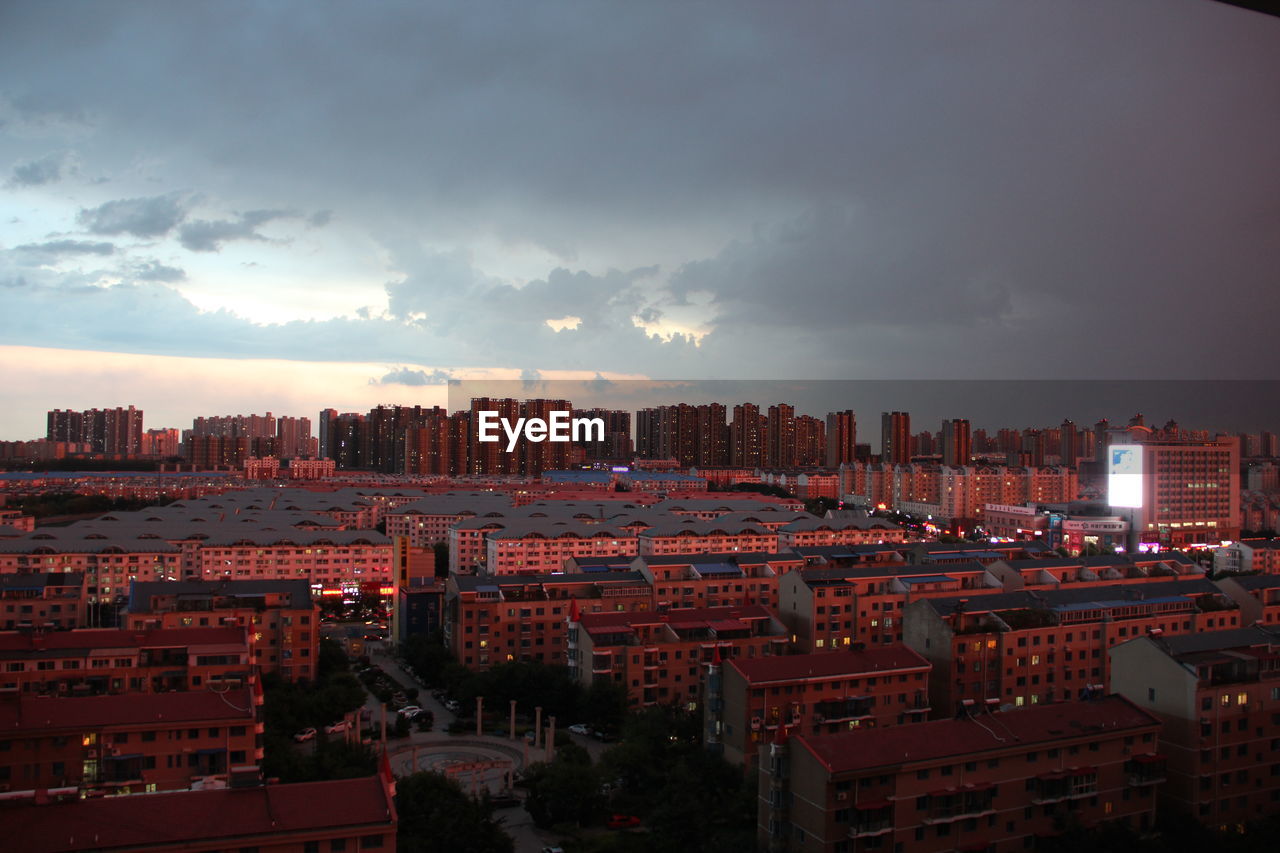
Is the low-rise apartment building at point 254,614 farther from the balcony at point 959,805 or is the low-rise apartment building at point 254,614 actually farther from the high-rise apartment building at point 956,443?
the high-rise apartment building at point 956,443

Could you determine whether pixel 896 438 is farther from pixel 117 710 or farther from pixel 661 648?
pixel 117 710

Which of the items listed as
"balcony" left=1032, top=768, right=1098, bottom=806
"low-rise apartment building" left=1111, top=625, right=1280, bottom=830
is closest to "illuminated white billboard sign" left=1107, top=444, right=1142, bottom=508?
"low-rise apartment building" left=1111, top=625, right=1280, bottom=830

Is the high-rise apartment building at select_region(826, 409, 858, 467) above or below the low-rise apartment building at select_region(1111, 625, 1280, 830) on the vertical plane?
above

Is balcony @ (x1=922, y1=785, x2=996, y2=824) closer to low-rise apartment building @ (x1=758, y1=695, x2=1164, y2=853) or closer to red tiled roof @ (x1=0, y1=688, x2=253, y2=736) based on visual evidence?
low-rise apartment building @ (x1=758, y1=695, x2=1164, y2=853)

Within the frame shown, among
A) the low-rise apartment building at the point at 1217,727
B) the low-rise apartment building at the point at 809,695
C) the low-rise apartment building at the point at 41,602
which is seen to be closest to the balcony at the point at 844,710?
the low-rise apartment building at the point at 809,695

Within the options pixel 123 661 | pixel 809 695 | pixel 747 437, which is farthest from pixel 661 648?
pixel 747 437

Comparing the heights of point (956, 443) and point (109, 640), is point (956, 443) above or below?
above
